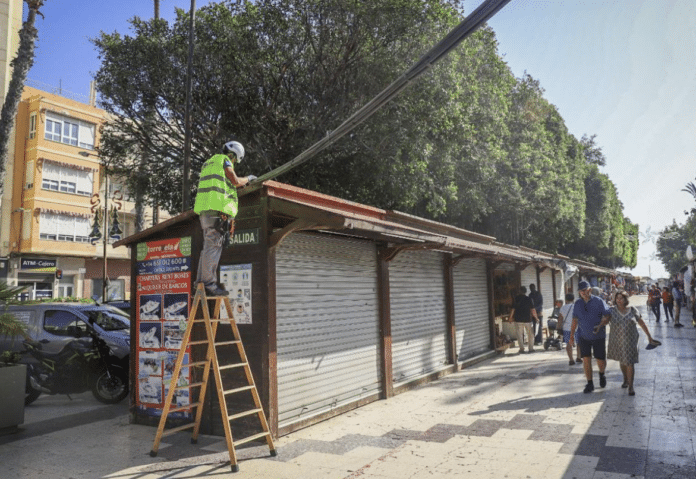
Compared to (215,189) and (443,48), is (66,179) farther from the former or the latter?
(443,48)

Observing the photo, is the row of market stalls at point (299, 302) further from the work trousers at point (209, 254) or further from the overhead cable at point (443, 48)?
the overhead cable at point (443, 48)

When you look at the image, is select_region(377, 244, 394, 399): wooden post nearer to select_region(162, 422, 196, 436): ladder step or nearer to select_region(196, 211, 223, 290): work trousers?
select_region(162, 422, 196, 436): ladder step

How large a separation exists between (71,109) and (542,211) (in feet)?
97.0

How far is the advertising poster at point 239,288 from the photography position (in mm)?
6969

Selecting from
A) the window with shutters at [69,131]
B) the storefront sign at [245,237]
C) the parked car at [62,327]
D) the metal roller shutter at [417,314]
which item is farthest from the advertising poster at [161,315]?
the window with shutters at [69,131]

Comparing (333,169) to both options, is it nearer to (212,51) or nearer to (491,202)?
(212,51)

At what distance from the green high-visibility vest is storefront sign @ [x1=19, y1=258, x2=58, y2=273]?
2949cm

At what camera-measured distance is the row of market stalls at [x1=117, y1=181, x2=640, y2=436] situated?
6863 millimetres

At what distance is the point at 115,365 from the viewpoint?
9.89m

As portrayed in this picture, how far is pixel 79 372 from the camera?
32.3 ft

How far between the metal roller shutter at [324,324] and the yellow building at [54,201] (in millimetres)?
24510

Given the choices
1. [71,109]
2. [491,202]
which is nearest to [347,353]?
[491,202]

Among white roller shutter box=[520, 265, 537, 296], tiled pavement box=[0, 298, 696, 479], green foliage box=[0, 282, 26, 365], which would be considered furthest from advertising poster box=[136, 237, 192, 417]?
white roller shutter box=[520, 265, 537, 296]

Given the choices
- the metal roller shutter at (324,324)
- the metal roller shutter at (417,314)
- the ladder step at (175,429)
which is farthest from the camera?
the metal roller shutter at (417,314)
